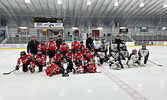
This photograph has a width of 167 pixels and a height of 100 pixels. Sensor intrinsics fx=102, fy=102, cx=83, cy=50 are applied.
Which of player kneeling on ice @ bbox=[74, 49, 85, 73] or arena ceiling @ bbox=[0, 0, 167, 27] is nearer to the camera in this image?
player kneeling on ice @ bbox=[74, 49, 85, 73]

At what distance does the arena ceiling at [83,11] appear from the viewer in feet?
47.3

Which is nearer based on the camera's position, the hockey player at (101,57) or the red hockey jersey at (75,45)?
the hockey player at (101,57)

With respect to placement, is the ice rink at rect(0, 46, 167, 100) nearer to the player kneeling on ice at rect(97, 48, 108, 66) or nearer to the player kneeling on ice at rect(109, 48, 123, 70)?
the player kneeling on ice at rect(109, 48, 123, 70)

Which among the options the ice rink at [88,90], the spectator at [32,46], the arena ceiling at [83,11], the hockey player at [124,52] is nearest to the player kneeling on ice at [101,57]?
the hockey player at [124,52]

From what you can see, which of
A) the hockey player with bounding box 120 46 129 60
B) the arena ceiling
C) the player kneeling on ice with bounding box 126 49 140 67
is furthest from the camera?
the arena ceiling

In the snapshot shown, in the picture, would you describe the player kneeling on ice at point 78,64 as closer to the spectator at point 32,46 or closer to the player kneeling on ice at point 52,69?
the player kneeling on ice at point 52,69

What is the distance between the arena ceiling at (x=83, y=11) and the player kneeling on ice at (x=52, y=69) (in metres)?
12.6

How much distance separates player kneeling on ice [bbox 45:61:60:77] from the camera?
11.6 feet

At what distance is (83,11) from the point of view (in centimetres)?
1664

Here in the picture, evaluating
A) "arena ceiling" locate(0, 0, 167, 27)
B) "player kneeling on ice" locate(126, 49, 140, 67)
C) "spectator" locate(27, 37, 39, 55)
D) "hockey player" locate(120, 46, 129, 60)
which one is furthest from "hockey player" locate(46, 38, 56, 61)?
"arena ceiling" locate(0, 0, 167, 27)

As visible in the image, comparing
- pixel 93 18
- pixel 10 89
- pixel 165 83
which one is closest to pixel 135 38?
pixel 93 18

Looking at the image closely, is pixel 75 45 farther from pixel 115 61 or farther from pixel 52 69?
pixel 115 61

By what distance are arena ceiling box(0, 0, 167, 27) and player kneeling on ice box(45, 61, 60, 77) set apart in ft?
41.3

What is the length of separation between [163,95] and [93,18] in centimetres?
1784
